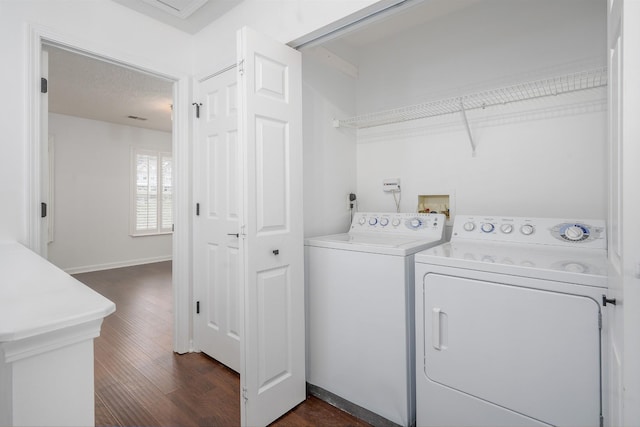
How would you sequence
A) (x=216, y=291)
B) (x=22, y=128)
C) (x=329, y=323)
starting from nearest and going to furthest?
1. (x=22, y=128)
2. (x=329, y=323)
3. (x=216, y=291)

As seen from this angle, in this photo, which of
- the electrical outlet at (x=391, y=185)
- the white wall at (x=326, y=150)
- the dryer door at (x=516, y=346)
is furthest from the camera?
the electrical outlet at (x=391, y=185)

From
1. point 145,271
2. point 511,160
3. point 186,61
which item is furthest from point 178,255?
point 145,271

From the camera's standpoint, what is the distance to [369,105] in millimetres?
2561

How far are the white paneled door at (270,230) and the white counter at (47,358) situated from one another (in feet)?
3.08

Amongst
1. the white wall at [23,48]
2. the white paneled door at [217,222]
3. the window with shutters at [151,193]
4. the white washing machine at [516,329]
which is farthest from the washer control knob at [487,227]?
the window with shutters at [151,193]

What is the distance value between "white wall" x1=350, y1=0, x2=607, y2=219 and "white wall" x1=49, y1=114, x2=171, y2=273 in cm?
490

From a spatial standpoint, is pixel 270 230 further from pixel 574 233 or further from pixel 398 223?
pixel 574 233

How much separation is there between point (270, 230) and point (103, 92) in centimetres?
368

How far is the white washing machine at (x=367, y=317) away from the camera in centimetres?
157

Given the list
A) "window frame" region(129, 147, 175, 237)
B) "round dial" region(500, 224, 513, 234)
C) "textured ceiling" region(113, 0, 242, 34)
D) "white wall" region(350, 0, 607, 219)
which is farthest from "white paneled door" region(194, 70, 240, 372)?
"window frame" region(129, 147, 175, 237)

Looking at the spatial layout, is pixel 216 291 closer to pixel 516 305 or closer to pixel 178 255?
pixel 178 255

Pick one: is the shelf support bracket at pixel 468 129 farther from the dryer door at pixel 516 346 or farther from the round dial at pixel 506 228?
the dryer door at pixel 516 346

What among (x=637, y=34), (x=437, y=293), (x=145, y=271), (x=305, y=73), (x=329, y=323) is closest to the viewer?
(x=637, y=34)

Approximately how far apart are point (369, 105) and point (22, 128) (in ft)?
7.26
